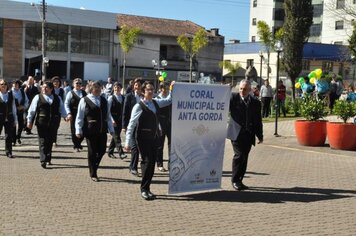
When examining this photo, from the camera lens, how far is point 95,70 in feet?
196

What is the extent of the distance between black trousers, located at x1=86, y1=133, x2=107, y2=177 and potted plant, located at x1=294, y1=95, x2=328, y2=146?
7375mm

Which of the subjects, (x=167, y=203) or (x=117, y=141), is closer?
(x=167, y=203)

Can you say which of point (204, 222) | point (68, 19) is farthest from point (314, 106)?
point (68, 19)

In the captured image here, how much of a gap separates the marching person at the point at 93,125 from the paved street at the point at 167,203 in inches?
17.8

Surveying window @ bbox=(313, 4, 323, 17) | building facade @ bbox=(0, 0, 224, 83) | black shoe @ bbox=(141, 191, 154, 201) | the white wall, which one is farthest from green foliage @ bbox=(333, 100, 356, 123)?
window @ bbox=(313, 4, 323, 17)

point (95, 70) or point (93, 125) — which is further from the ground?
point (95, 70)

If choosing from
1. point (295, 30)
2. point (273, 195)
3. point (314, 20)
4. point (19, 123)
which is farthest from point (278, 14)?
point (273, 195)

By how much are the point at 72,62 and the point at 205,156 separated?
5179 centimetres

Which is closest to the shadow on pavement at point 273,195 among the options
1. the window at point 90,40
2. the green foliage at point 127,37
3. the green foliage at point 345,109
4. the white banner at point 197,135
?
the white banner at point 197,135

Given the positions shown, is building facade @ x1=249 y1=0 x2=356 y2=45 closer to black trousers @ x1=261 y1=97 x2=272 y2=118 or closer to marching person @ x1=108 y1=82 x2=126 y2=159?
black trousers @ x1=261 y1=97 x2=272 y2=118

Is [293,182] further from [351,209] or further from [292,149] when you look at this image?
[292,149]

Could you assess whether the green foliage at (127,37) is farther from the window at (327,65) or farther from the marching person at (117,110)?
the marching person at (117,110)

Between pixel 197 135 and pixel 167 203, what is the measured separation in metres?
1.27

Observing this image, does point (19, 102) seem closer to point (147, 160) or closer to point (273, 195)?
point (147, 160)
